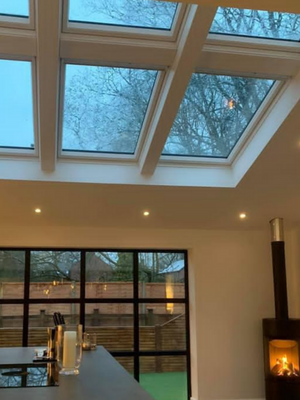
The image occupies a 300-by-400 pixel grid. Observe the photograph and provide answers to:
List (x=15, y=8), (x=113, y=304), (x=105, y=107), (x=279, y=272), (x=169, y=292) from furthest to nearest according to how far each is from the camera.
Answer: (x=169, y=292) < (x=113, y=304) < (x=279, y=272) < (x=105, y=107) < (x=15, y=8)

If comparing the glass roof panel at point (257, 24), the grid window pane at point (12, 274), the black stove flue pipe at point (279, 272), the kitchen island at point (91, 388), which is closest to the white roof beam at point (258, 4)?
the glass roof panel at point (257, 24)

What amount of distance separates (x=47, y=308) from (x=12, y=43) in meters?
4.11

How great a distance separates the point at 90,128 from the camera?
509 centimetres

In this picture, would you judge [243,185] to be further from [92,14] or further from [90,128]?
[92,14]

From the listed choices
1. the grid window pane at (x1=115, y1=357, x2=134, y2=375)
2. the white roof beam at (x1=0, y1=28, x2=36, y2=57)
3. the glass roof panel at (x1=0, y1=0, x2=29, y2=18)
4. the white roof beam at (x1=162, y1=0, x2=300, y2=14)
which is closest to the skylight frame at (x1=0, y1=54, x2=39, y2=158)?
the white roof beam at (x1=0, y1=28, x2=36, y2=57)

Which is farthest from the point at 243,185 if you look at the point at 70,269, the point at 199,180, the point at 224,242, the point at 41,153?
the point at 70,269

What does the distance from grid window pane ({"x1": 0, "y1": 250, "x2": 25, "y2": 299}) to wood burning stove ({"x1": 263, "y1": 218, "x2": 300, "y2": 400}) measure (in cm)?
348

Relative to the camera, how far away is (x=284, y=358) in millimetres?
6434

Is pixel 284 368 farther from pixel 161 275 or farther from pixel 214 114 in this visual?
pixel 214 114

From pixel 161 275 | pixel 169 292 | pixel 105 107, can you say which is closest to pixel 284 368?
pixel 169 292

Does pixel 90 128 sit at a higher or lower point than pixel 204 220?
higher

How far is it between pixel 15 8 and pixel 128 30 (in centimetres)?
87

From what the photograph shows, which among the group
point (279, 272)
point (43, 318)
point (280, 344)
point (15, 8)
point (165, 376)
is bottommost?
point (165, 376)

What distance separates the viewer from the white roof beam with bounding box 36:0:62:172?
336 centimetres
